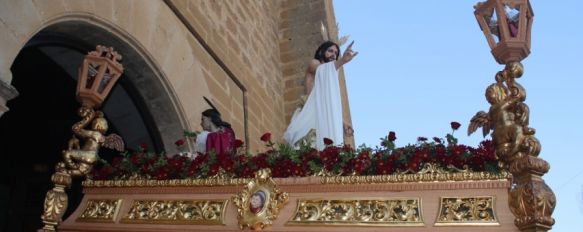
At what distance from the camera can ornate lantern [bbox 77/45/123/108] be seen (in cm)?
322

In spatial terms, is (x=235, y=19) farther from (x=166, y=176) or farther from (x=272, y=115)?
(x=166, y=176)

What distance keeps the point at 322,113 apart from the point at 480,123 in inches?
71.8

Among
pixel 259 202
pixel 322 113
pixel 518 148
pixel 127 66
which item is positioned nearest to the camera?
pixel 518 148

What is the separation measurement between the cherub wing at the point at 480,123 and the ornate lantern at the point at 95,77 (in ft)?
6.59

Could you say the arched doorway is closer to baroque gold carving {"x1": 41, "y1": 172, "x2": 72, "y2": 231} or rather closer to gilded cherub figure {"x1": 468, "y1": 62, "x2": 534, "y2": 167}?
baroque gold carving {"x1": 41, "y1": 172, "x2": 72, "y2": 231}

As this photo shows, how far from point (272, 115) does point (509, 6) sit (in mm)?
6481

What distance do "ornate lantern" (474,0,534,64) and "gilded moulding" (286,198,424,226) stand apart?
0.76 m

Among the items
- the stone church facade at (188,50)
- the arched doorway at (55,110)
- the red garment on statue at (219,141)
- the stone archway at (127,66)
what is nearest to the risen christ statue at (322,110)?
the red garment on statue at (219,141)

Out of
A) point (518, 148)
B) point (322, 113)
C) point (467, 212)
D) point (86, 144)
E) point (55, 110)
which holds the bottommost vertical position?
point (467, 212)

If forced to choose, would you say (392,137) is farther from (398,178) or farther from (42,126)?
(42,126)

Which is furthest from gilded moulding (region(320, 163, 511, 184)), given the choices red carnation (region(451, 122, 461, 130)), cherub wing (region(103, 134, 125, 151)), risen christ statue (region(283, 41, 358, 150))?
risen christ statue (region(283, 41, 358, 150))

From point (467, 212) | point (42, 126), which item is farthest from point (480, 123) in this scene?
point (42, 126)

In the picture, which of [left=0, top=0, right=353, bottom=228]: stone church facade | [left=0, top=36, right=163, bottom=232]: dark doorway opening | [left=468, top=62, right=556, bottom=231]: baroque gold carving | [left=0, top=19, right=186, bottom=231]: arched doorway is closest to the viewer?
[left=468, top=62, right=556, bottom=231]: baroque gold carving

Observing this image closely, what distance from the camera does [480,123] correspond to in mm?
2578
